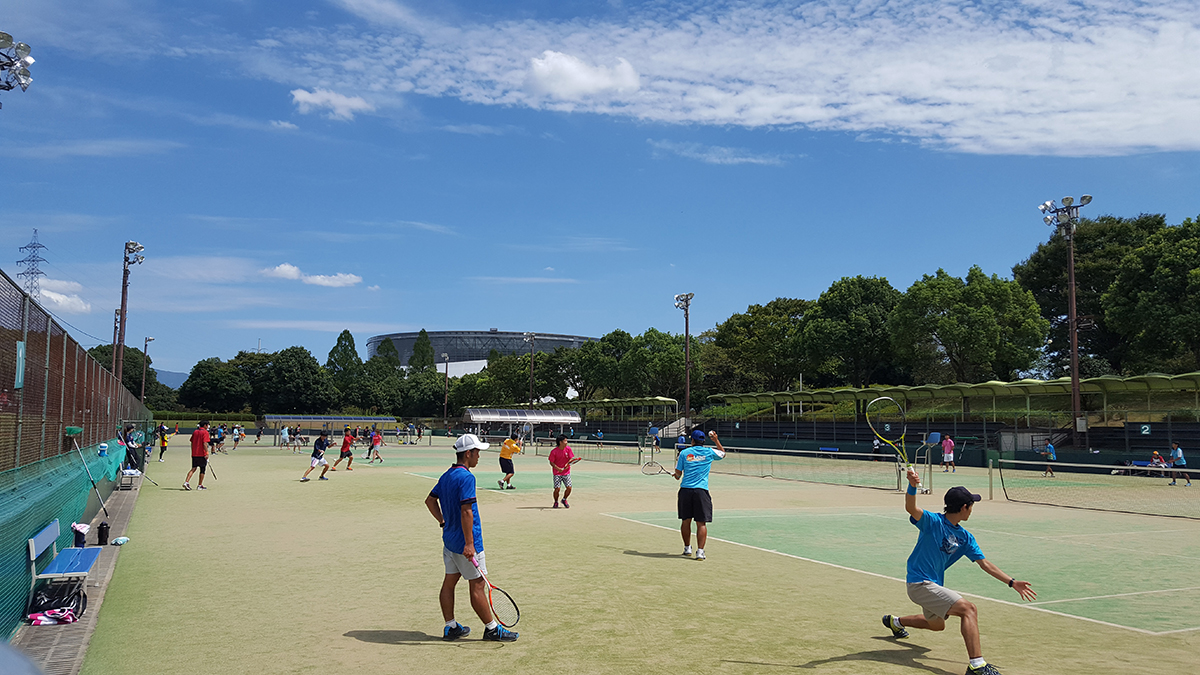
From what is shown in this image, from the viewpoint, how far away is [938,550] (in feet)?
23.6

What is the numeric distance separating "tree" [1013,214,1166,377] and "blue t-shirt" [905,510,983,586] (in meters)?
66.4

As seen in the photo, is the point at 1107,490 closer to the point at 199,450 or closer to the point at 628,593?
the point at 628,593

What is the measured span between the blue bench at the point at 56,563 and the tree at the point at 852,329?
220ft

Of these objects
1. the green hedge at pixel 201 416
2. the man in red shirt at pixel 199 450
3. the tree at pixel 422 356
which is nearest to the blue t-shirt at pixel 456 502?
the man in red shirt at pixel 199 450

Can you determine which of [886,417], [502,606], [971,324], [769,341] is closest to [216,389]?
[769,341]

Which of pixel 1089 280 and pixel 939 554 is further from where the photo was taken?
pixel 1089 280

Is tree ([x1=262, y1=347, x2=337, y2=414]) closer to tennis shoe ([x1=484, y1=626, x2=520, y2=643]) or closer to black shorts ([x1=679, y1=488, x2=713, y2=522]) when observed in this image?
black shorts ([x1=679, y1=488, x2=713, y2=522])

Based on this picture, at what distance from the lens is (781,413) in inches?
2584

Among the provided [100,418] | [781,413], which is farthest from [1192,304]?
[100,418]

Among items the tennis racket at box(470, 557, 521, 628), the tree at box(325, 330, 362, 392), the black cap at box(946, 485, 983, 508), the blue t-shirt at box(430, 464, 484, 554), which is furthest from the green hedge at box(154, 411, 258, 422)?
the black cap at box(946, 485, 983, 508)

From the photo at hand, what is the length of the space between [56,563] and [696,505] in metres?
7.75

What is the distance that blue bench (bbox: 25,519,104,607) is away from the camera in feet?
27.1

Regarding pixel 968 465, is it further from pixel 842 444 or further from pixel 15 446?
pixel 15 446

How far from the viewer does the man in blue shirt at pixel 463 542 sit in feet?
24.7
